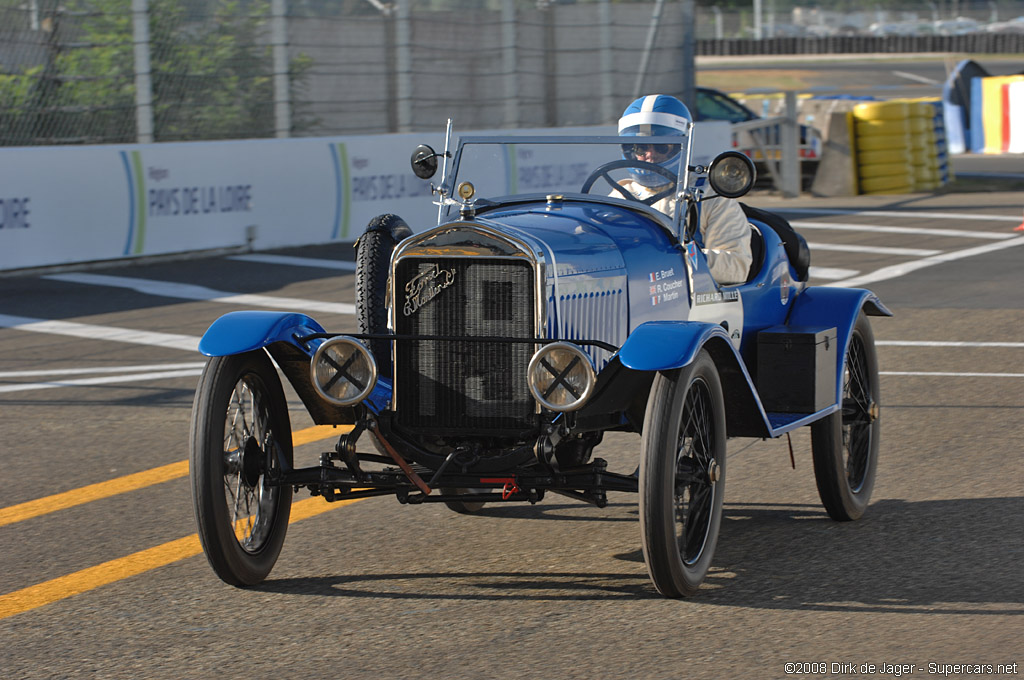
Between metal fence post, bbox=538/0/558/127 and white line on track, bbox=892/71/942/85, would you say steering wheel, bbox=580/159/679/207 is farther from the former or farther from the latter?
white line on track, bbox=892/71/942/85

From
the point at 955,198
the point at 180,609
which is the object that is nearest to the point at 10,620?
the point at 180,609

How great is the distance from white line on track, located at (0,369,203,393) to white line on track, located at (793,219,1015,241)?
36.2 ft

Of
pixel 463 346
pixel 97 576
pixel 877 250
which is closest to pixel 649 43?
pixel 877 250

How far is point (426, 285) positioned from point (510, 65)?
1669 centimetres

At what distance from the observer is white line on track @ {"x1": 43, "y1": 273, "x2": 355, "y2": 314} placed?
12.6 meters

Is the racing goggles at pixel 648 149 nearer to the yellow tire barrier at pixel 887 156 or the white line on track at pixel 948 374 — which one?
the white line on track at pixel 948 374

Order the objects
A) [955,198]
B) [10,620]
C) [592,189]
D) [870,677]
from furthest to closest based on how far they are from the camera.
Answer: [955,198]
[592,189]
[10,620]
[870,677]

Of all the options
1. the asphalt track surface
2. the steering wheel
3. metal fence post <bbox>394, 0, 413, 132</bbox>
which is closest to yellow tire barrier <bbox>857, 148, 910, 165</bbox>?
metal fence post <bbox>394, 0, 413, 132</bbox>

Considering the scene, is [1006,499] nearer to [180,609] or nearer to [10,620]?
[180,609]

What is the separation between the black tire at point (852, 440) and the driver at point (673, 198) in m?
0.71

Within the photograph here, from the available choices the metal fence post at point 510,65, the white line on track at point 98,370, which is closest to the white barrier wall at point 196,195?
the metal fence post at point 510,65

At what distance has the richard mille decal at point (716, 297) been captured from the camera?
5854mm

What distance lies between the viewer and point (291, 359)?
5355 mm

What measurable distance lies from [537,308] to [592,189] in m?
1.22
